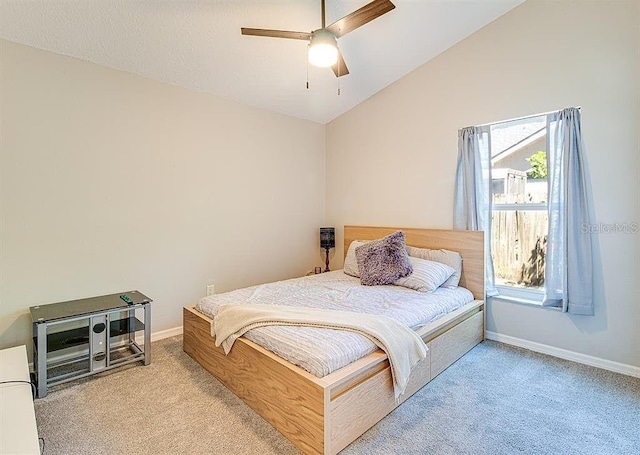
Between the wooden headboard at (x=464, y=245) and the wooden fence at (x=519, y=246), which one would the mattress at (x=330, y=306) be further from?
the wooden fence at (x=519, y=246)

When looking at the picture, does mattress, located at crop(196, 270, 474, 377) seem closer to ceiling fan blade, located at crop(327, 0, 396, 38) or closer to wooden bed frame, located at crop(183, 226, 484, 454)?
wooden bed frame, located at crop(183, 226, 484, 454)

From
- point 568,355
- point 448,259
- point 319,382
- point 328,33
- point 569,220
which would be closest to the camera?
point 319,382

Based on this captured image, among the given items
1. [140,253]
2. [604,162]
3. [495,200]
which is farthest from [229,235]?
[604,162]

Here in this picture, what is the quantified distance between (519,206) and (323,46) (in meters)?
2.25

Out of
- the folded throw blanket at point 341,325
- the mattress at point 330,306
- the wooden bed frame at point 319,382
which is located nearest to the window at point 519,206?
the mattress at point 330,306

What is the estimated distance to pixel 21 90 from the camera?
234 centimetres

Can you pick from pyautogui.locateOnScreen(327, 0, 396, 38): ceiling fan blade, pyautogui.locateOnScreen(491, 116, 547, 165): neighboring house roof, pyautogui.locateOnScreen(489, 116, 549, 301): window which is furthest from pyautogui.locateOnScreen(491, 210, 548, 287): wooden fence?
pyautogui.locateOnScreen(327, 0, 396, 38): ceiling fan blade

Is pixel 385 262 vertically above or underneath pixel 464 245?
underneath

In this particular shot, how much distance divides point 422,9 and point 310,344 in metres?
2.80

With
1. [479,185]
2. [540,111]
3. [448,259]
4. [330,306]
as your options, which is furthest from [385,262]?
[540,111]

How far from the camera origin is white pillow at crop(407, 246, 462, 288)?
2992 mm

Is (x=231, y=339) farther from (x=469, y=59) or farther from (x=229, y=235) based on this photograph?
(x=469, y=59)

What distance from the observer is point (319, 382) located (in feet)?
4.95

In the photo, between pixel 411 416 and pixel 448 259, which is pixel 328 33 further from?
pixel 411 416
